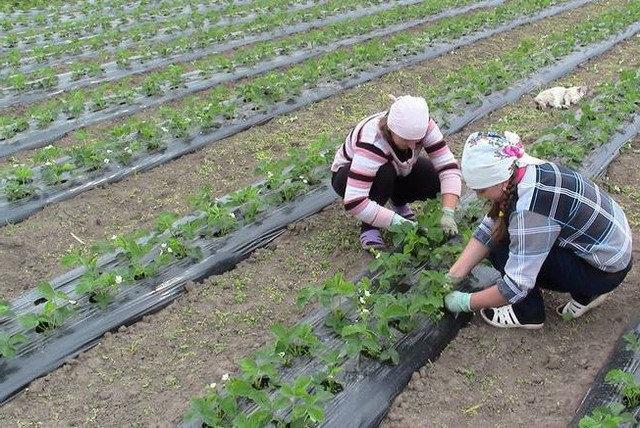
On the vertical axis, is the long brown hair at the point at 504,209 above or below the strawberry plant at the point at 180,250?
above

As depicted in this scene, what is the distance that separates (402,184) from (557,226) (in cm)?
138

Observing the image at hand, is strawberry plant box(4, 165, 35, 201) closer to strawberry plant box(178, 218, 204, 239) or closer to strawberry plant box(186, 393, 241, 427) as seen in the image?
strawberry plant box(178, 218, 204, 239)

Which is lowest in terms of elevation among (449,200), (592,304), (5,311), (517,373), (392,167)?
(517,373)

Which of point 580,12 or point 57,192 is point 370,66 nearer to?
point 57,192

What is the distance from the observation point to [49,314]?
10.4 ft

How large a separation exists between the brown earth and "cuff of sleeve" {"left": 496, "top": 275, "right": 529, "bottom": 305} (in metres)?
2.59

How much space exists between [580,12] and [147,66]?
Answer: 7.38 m

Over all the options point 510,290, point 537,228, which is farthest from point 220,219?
point 537,228

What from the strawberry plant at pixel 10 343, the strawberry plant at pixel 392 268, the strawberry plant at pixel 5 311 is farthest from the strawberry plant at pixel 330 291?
the strawberry plant at pixel 5 311

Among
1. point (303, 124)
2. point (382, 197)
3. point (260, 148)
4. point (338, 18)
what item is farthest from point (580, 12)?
point (382, 197)

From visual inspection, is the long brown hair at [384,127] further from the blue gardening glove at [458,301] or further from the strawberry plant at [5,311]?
the strawberry plant at [5,311]

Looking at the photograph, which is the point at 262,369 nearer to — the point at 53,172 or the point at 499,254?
the point at 499,254

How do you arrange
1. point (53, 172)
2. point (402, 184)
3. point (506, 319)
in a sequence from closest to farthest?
point (506, 319)
point (402, 184)
point (53, 172)

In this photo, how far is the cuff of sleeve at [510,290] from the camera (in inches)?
107
